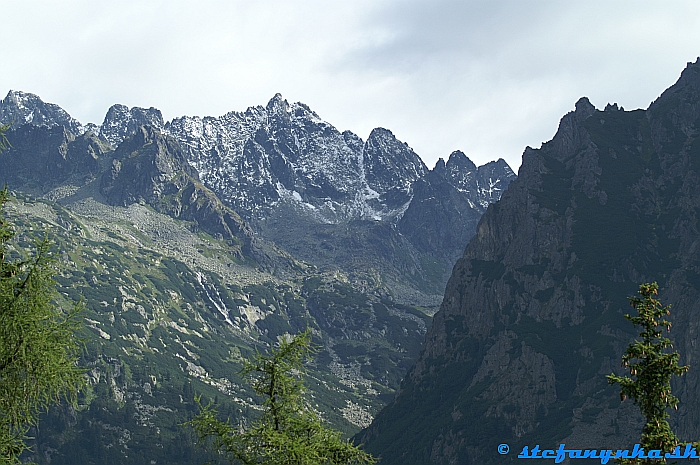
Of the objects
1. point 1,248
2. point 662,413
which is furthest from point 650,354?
point 1,248

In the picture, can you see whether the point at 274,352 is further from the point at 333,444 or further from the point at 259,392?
the point at 333,444

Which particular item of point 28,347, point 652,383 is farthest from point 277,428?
point 652,383

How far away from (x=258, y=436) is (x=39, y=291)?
398 inches

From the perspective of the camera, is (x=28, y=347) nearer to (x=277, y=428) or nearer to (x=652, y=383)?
(x=277, y=428)

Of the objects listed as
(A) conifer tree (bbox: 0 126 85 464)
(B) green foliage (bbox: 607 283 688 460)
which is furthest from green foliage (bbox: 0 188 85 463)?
(B) green foliage (bbox: 607 283 688 460)

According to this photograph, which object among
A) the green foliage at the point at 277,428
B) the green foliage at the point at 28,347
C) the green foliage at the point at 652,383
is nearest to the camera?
the green foliage at the point at 28,347

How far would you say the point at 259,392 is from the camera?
27328mm

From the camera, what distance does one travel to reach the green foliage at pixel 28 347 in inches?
843

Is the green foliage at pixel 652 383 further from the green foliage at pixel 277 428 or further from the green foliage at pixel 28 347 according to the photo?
the green foliage at pixel 28 347

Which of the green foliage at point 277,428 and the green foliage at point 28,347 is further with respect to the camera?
the green foliage at point 277,428

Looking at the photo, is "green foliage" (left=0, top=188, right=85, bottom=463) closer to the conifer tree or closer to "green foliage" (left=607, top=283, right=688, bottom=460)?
the conifer tree

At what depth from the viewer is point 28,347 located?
21.8 m

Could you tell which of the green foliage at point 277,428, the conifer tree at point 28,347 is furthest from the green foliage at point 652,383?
the conifer tree at point 28,347

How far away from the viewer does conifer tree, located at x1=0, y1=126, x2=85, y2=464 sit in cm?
2141
